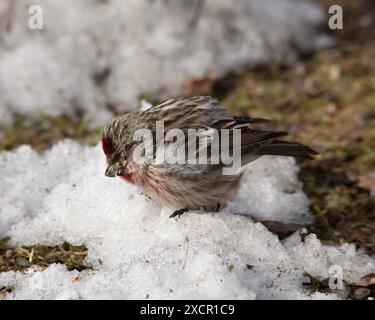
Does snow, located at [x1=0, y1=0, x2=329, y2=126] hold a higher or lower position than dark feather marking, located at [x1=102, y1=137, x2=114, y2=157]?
higher

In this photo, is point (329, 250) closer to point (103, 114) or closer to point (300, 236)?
point (300, 236)

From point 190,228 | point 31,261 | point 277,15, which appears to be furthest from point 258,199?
point 277,15

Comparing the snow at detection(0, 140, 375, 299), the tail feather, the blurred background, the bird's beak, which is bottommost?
the snow at detection(0, 140, 375, 299)

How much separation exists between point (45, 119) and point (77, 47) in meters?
0.94

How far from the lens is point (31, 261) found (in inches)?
139

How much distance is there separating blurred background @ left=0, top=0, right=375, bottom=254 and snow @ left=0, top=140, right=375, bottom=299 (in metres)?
0.59

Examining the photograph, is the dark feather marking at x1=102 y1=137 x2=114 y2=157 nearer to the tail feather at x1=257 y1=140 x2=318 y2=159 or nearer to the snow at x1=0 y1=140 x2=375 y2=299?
the snow at x1=0 y1=140 x2=375 y2=299

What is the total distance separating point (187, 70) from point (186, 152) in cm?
269

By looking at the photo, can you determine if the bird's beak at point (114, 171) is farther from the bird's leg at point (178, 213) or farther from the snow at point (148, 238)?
the bird's leg at point (178, 213)

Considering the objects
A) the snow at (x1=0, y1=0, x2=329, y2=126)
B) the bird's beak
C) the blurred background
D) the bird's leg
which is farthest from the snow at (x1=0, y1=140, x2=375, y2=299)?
the snow at (x1=0, y1=0, x2=329, y2=126)

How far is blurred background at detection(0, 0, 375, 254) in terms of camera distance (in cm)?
522

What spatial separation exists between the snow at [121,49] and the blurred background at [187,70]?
0.01 metres

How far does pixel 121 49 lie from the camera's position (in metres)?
6.04

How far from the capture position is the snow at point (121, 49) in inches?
221
